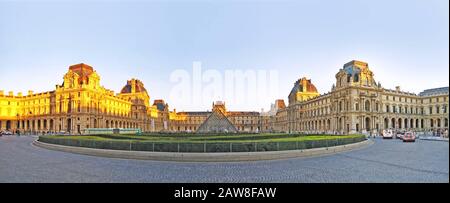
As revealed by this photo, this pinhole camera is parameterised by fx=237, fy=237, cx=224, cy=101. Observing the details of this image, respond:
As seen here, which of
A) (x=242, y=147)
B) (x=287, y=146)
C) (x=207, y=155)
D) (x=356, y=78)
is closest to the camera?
(x=207, y=155)

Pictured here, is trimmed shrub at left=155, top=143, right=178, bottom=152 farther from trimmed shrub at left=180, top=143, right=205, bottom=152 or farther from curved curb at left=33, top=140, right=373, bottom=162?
curved curb at left=33, top=140, right=373, bottom=162

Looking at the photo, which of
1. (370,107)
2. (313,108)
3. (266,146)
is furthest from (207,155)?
(313,108)

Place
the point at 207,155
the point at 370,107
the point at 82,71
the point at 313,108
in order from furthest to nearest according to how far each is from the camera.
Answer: the point at 313,108
the point at 82,71
the point at 370,107
the point at 207,155

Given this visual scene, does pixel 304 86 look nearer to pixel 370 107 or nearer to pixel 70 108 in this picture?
pixel 370 107

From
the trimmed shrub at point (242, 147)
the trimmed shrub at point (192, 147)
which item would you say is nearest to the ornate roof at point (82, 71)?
the trimmed shrub at point (192, 147)

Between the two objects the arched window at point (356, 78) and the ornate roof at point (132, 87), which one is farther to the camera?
the ornate roof at point (132, 87)

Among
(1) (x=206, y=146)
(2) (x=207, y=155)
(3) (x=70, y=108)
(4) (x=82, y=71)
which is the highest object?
(4) (x=82, y=71)

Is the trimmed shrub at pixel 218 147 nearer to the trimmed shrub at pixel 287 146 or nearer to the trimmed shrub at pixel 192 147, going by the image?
the trimmed shrub at pixel 192 147

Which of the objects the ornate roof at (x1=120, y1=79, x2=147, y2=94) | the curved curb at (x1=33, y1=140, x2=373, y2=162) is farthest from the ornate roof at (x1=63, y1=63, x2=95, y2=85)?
the curved curb at (x1=33, y1=140, x2=373, y2=162)

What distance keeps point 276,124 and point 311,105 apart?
39.9m

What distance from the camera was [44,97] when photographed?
263ft

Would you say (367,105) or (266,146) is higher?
(367,105)

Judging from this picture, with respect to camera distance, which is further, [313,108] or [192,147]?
[313,108]
